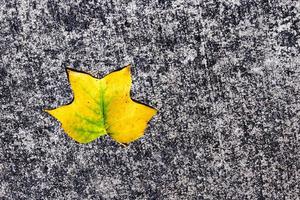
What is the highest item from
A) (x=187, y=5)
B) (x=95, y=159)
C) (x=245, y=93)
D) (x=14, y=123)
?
(x=187, y=5)

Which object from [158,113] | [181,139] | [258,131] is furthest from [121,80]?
[258,131]

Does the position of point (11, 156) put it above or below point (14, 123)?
below

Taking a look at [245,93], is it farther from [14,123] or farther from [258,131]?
[14,123]
